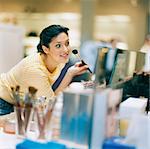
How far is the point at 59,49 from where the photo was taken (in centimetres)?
115

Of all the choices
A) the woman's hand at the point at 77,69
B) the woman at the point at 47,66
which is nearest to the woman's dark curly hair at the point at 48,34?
the woman at the point at 47,66

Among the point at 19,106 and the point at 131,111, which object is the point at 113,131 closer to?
the point at 131,111

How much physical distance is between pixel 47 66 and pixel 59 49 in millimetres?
78

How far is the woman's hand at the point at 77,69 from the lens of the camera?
1160 mm

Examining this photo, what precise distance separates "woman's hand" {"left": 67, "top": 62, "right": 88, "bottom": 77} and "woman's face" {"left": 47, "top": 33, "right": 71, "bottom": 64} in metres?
0.04

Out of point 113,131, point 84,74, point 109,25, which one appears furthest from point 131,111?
point 109,25

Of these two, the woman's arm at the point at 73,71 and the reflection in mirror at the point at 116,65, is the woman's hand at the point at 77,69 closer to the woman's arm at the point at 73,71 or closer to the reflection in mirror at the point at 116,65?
the woman's arm at the point at 73,71

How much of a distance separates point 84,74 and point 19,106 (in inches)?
12.9

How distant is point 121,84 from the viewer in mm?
1013

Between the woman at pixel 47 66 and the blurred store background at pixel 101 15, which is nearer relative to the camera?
the woman at pixel 47 66

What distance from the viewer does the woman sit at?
3.71ft

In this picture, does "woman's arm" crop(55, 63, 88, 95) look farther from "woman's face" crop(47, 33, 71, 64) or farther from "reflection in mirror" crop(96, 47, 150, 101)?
A: "reflection in mirror" crop(96, 47, 150, 101)

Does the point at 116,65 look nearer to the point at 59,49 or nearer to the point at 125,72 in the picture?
the point at 125,72

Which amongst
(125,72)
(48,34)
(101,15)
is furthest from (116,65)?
(101,15)
